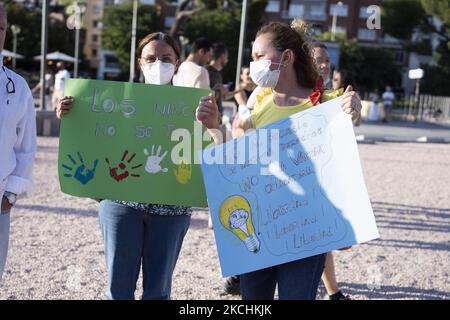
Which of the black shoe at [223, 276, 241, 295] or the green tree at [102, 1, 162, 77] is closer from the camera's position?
the black shoe at [223, 276, 241, 295]

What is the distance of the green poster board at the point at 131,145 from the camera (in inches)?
120

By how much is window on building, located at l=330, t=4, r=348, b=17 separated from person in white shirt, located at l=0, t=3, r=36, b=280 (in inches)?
2687

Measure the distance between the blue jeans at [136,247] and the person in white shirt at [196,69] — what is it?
92.2 inches

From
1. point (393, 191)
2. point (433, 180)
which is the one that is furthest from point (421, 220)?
point (433, 180)

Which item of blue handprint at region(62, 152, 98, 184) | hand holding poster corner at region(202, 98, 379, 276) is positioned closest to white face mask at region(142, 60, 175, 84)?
blue handprint at region(62, 152, 98, 184)

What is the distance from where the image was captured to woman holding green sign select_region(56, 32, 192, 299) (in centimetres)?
304

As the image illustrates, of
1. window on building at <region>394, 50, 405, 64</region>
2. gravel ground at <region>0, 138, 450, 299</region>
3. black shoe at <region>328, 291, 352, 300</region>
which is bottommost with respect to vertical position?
gravel ground at <region>0, 138, 450, 299</region>

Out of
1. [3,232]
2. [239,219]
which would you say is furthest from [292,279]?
[3,232]

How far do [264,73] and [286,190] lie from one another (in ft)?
1.74

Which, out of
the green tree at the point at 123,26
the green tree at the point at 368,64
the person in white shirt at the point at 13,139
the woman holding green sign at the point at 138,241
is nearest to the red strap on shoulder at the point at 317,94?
the woman holding green sign at the point at 138,241

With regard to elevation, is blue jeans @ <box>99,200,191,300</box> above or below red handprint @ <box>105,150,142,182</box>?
below

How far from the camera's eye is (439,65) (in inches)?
1741

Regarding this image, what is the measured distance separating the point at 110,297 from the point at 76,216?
424 centimetres

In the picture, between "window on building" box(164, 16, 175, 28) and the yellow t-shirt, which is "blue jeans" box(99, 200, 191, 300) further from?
"window on building" box(164, 16, 175, 28)
